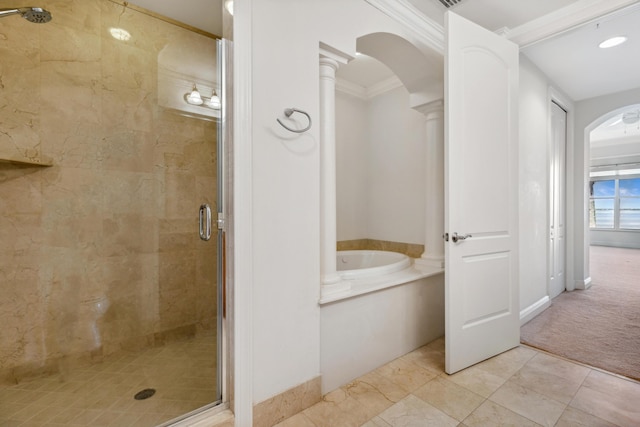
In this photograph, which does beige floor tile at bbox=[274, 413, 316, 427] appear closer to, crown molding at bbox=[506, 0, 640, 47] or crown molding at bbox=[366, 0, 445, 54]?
crown molding at bbox=[366, 0, 445, 54]

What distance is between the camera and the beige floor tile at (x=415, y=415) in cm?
144

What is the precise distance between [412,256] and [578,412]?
1702mm

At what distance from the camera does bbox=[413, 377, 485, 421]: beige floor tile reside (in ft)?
5.00

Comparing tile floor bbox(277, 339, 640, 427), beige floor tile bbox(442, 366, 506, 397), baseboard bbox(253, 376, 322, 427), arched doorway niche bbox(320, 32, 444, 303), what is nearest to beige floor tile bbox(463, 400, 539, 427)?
tile floor bbox(277, 339, 640, 427)

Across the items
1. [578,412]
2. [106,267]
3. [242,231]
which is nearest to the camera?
[242,231]

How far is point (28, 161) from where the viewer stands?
5.50ft

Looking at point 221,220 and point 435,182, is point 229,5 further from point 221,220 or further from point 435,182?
point 435,182

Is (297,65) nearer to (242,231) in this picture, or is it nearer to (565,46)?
(242,231)

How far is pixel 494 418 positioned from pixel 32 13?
3.26 meters

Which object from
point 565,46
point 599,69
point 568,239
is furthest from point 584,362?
point 599,69

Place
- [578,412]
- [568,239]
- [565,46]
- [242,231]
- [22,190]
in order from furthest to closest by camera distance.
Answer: [568,239] < [565,46] < [22,190] < [578,412] < [242,231]

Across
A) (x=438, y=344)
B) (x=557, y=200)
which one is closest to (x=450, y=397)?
(x=438, y=344)

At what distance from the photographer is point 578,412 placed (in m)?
1.50

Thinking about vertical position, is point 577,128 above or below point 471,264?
above
